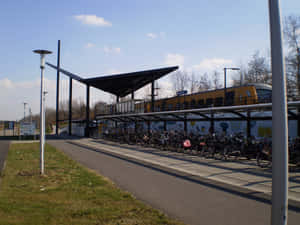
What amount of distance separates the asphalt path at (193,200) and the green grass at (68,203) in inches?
18.8

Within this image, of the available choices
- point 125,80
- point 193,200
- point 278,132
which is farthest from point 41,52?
point 125,80

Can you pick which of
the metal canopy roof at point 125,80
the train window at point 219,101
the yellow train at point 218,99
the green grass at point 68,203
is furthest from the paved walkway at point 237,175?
the metal canopy roof at point 125,80

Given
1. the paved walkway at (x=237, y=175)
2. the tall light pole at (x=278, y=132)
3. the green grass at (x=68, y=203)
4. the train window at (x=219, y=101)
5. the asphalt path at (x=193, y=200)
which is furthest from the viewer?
the train window at (x=219, y=101)

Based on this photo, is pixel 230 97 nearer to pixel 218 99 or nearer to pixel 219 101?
pixel 219 101

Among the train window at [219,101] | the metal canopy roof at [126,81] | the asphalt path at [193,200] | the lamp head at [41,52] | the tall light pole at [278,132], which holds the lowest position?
the asphalt path at [193,200]

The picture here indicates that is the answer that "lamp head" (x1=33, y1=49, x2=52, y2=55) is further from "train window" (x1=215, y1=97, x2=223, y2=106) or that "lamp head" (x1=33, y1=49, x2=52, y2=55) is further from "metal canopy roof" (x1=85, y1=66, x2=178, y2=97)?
"metal canopy roof" (x1=85, y1=66, x2=178, y2=97)

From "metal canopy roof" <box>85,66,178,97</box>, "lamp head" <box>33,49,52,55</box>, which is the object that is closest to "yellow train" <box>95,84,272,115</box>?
"metal canopy roof" <box>85,66,178,97</box>

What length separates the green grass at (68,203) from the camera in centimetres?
488

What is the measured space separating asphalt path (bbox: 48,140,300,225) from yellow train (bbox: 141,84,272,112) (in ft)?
29.0

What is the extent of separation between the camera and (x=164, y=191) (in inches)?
284

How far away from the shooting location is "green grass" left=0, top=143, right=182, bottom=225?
488 centimetres

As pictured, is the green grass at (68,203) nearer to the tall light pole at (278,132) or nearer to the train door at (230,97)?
the tall light pole at (278,132)

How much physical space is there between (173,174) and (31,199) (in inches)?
189

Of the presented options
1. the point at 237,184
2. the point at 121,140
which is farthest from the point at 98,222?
the point at 121,140
